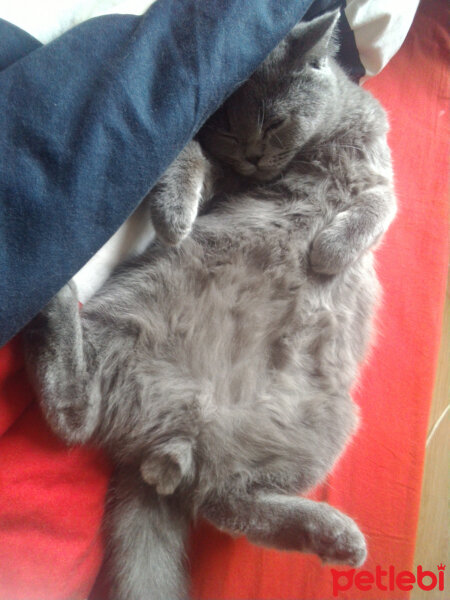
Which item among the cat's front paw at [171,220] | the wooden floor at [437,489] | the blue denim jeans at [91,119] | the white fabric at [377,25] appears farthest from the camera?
the white fabric at [377,25]

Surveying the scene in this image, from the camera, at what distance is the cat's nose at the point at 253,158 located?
1.15 meters

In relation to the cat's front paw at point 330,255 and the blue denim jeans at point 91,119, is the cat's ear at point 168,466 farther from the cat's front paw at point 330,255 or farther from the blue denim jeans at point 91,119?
→ the cat's front paw at point 330,255

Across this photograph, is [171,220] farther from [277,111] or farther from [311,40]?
[311,40]

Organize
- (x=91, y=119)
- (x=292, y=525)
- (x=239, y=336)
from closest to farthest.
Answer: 1. (x=91, y=119)
2. (x=292, y=525)
3. (x=239, y=336)

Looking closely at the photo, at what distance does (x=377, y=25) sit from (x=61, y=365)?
49.5 inches

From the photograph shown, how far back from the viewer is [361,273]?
114 centimetres

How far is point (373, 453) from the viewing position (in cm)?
119

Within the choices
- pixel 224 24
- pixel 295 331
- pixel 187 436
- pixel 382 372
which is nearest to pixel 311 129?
pixel 224 24

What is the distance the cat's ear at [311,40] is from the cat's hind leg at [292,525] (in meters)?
0.95

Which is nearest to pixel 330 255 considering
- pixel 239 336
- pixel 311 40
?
pixel 239 336

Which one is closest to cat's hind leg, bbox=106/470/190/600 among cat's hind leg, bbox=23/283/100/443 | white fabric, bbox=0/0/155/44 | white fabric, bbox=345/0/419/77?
cat's hind leg, bbox=23/283/100/443

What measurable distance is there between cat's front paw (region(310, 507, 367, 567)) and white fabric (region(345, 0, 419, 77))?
1.26 meters
